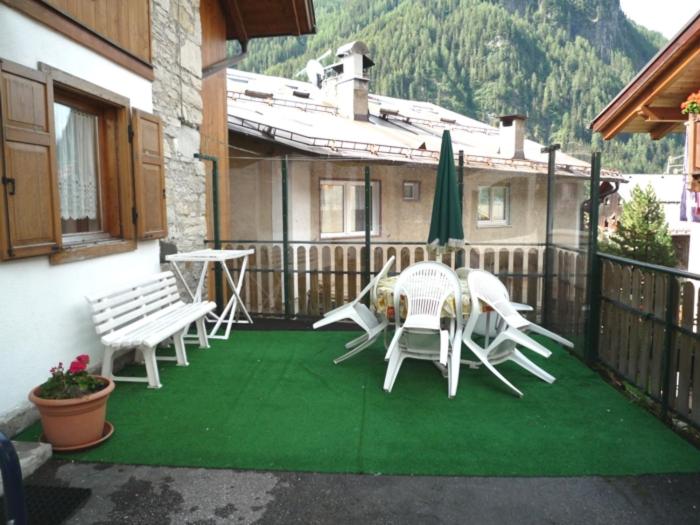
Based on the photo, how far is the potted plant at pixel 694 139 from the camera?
5.13 metres

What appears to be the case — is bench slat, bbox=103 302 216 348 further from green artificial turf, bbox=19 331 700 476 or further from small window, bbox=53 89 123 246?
small window, bbox=53 89 123 246

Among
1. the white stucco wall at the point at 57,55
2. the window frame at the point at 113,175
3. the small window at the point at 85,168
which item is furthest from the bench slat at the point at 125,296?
the white stucco wall at the point at 57,55

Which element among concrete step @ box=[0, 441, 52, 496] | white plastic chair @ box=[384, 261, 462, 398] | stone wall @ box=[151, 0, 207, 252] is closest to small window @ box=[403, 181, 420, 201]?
stone wall @ box=[151, 0, 207, 252]

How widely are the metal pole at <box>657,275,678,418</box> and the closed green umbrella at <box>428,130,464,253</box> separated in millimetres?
1795

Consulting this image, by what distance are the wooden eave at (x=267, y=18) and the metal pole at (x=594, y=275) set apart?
4413 mm

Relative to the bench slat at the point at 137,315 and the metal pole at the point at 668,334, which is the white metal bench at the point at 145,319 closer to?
the bench slat at the point at 137,315

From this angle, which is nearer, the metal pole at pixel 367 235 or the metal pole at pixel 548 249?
the metal pole at pixel 548 249

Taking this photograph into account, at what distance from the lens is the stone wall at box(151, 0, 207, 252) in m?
5.27

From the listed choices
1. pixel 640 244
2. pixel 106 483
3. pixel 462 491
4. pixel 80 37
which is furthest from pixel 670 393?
pixel 640 244

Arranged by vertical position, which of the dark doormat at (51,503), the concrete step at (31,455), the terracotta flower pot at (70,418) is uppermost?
the terracotta flower pot at (70,418)

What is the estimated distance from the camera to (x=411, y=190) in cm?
994

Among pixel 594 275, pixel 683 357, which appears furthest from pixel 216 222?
pixel 683 357

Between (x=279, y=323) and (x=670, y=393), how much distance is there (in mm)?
4094

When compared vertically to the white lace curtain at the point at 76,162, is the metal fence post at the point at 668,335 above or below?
below
